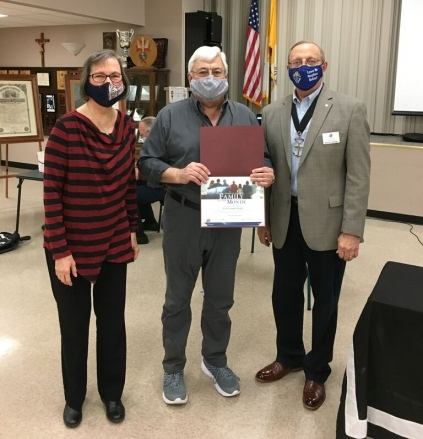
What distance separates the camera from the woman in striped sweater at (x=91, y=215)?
1729mm

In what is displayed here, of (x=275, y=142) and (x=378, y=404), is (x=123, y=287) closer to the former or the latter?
(x=275, y=142)

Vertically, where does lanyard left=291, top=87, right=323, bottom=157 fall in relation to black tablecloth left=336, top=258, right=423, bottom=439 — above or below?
above

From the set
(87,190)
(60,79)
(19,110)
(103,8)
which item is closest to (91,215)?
(87,190)

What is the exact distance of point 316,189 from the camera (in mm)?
2004

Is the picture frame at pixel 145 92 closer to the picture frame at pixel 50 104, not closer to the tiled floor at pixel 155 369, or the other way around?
the picture frame at pixel 50 104

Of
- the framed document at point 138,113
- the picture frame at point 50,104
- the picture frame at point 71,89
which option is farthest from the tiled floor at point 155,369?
the picture frame at point 50,104

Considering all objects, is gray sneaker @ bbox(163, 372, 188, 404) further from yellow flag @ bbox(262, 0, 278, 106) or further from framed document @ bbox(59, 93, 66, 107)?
framed document @ bbox(59, 93, 66, 107)

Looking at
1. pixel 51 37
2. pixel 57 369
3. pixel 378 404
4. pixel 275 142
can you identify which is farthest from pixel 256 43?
pixel 378 404

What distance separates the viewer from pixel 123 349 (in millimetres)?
2064

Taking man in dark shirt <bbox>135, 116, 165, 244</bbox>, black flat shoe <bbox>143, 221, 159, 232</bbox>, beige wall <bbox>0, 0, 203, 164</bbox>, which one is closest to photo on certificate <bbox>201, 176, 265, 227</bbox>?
man in dark shirt <bbox>135, 116, 165, 244</bbox>

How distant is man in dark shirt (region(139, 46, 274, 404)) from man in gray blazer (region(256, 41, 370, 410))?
0.17m

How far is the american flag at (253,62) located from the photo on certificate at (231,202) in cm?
459

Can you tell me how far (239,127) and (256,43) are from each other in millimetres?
4682

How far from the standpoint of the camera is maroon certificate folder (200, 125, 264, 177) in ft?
6.18
